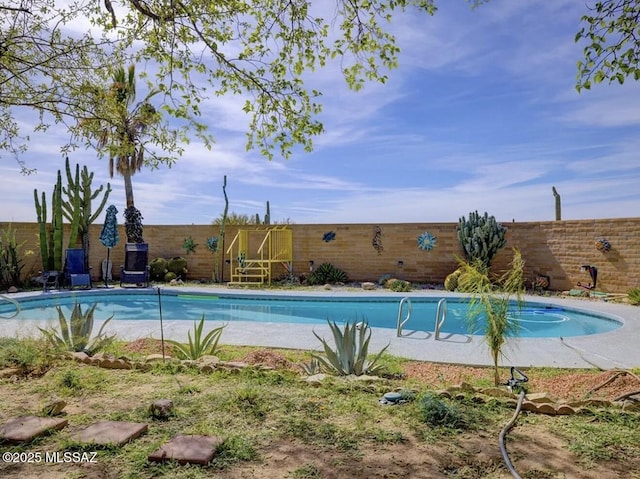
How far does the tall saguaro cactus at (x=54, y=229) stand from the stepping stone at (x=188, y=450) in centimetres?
1490

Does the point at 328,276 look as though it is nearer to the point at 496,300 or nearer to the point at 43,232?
the point at 43,232

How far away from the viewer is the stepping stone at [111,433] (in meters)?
2.68

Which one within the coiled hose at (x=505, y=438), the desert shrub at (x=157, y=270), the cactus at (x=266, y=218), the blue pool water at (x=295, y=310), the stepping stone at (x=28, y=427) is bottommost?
the blue pool water at (x=295, y=310)

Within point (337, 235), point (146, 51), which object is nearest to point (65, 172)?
point (337, 235)

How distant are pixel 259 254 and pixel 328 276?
9.01 feet

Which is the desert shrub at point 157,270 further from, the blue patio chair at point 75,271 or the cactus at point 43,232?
the cactus at point 43,232

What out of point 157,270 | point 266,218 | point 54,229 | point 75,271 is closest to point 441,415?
point 75,271

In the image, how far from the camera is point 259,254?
16500 mm

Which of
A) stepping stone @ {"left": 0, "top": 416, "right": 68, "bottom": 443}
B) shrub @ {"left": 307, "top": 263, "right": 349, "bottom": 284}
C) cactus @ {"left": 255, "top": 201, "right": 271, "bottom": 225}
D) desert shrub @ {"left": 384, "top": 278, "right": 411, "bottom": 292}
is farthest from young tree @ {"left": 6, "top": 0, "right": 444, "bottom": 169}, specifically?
cactus @ {"left": 255, "top": 201, "right": 271, "bottom": 225}

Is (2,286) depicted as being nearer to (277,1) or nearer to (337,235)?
(337,235)

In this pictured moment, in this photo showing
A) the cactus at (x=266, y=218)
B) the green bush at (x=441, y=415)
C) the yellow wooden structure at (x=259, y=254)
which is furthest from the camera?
the cactus at (x=266, y=218)

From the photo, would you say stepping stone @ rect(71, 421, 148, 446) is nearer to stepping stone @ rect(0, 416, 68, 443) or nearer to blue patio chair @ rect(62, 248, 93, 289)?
stepping stone @ rect(0, 416, 68, 443)

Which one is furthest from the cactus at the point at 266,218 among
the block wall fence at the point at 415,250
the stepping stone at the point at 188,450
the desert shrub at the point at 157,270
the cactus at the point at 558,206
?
the stepping stone at the point at 188,450

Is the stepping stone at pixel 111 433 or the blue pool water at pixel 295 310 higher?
the stepping stone at pixel 111 433
